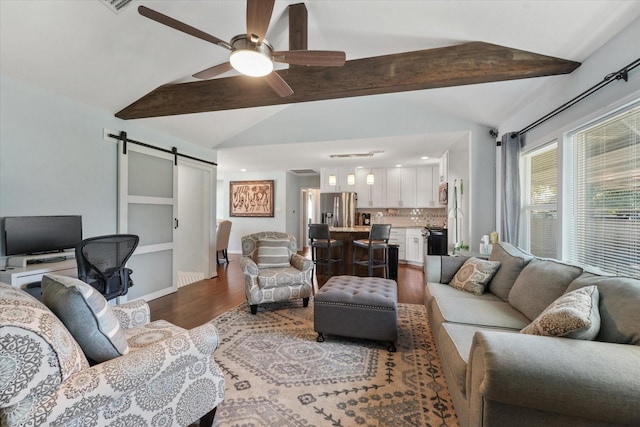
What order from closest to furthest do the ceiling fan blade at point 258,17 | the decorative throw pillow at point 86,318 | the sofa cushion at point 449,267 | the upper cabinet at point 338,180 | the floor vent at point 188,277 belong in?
the decorative throw pillow at point 86,318
the ceiling fan blade at point 258,17
the sofa cushion at point 449,267
the floor vent at point 188,277
the upper cabinet at point 338,180

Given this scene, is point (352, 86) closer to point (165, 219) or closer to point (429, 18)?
point (429, 18)

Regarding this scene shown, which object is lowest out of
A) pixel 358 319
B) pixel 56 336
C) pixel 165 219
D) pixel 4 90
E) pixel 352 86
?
pixel 358 319

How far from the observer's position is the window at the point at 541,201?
278 cm

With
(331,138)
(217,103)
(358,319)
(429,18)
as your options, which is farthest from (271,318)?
(429,18)

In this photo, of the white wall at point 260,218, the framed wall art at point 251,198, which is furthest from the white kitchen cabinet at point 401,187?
the framed wall art at point 251,198

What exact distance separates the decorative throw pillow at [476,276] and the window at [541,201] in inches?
27.3

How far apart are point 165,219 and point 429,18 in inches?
158

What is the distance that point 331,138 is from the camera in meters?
4.47

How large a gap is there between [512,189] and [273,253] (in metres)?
2.90

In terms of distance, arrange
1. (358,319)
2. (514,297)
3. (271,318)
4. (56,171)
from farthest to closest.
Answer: (271,318), (56,171), (358,319), (514,297)

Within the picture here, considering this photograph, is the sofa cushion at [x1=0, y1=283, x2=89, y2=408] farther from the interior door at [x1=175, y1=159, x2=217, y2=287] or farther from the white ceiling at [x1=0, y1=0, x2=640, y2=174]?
the interior door at [x1=175, y1=159, x2=217, y2=287]

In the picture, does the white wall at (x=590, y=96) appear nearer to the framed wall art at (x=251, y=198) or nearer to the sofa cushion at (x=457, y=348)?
the sofa cushion at (x=457, y=348)

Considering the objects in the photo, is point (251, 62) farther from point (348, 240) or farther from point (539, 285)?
point (348, 240)

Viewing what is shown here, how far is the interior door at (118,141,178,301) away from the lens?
3.51 metres
